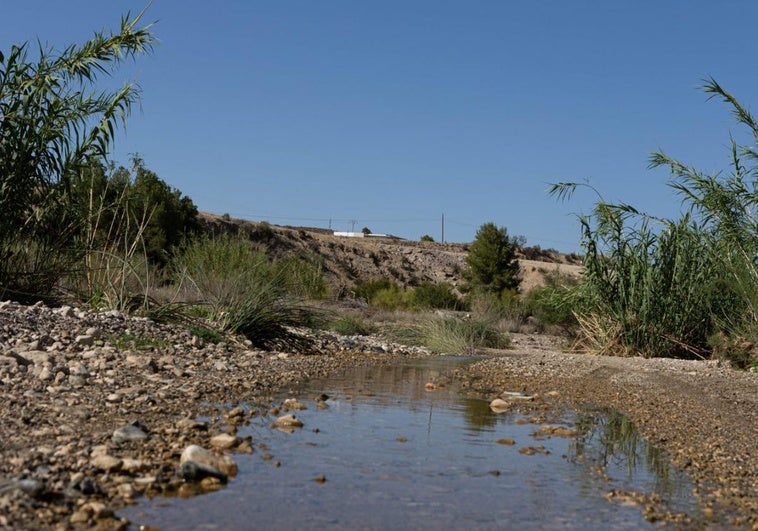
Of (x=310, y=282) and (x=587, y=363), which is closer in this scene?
(x=587, y=363)

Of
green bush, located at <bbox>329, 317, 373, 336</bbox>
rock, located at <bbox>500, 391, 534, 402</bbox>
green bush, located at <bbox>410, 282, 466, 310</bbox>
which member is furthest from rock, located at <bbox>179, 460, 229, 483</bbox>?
green bush, located at <bbox>410, 282, 466, 310</bbox>

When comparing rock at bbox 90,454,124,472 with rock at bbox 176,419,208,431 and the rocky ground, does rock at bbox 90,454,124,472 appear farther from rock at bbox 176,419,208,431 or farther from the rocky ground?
rock at bbox 176,419,208,431

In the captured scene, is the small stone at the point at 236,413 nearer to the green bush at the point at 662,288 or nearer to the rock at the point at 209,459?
the rock at the point at 209,459

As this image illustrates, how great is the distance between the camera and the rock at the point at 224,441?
16.9 ft

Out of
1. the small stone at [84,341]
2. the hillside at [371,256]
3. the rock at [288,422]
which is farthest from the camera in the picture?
the hillside at [371,256]

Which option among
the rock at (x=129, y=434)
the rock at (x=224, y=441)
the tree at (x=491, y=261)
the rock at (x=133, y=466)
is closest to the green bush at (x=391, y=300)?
the tree at (x=491, y=261)

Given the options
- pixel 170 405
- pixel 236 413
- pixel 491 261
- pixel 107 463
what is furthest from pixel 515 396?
pixel 491 261

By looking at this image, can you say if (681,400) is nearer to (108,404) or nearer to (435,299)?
(108,404)

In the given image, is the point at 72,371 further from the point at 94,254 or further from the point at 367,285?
the point at 367,285

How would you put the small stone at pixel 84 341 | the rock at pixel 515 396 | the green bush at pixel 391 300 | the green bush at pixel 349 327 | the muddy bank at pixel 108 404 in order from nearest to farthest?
the muddy bank at pixel 108 404, the rock at pixel 515 396, the small stone at pixel 84 341, the green bush at pixel 349 327, the green bush at pixel 391 300

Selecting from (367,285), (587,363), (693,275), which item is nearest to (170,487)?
(587,363)

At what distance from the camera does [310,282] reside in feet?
74.3

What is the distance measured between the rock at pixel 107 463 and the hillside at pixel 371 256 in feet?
148

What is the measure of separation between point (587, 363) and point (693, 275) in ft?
11.6
